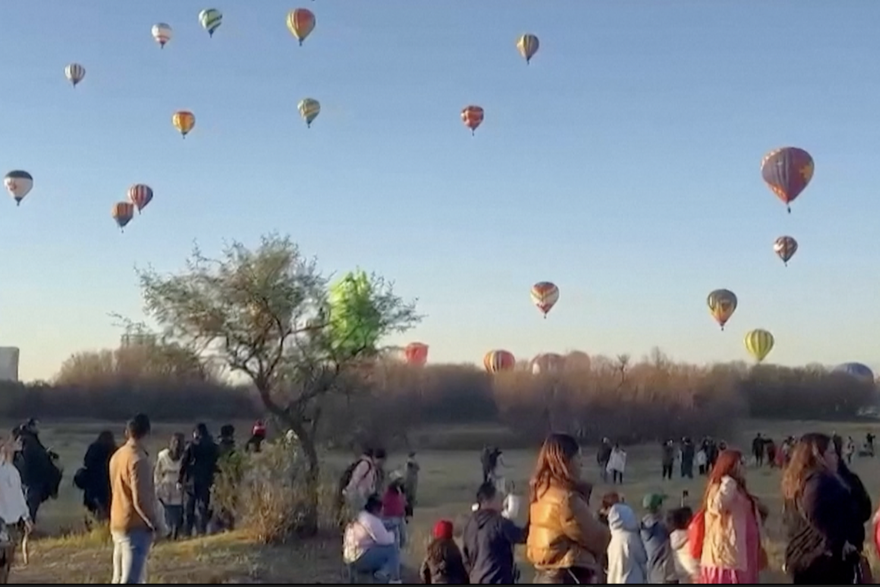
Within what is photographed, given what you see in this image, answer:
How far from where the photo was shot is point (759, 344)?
41.1m

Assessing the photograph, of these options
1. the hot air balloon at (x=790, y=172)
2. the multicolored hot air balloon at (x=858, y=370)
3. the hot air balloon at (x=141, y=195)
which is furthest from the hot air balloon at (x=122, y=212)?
the multicolored hot air balloon at (x=858, y=370)

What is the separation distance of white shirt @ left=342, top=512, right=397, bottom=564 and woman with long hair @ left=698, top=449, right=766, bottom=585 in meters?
3.23

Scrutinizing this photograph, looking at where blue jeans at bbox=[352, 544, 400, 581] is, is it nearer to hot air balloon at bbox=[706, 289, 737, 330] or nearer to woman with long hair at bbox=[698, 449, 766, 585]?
woman with long hair at bbox=[698, 449, 766, 585]

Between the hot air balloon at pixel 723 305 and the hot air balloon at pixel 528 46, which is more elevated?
the hot air balloon at pixel 528 46

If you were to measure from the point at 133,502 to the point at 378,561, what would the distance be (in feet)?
8.01

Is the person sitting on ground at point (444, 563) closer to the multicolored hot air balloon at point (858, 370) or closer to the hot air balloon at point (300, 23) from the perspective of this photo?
the hot air balloon at point (300, 23)

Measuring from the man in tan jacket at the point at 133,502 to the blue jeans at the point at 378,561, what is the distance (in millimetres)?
2061

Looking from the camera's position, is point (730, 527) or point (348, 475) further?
point (348, 475)

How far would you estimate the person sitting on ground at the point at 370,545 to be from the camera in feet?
29.7

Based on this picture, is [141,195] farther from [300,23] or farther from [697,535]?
[697,535]

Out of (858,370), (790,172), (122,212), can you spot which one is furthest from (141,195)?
(858,370)

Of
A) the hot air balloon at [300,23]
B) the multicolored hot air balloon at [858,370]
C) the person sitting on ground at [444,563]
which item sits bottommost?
the person sitting on ground at [444,563]

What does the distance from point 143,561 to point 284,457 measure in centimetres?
502

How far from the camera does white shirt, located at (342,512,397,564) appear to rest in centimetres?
905
